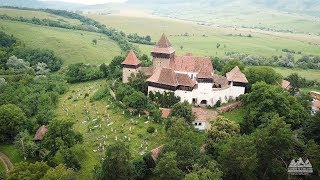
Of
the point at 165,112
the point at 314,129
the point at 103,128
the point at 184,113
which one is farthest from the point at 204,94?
the point at 314,129

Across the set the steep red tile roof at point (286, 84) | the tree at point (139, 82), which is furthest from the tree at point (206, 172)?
the steep red tile roof at point (286, 84)

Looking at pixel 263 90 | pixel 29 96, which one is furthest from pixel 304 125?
pixel 29 96

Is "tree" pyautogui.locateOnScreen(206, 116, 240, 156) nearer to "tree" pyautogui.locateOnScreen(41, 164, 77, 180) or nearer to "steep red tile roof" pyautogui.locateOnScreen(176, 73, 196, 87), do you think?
"steep red tile roof" pyautogui.locateOnScreen(176, 73, 196, 87)

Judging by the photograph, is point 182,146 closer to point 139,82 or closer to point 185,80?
point 185,80

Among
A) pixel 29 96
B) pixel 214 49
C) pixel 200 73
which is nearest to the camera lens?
pixel 200 73

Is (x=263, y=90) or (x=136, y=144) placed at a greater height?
(x=263, y=90)

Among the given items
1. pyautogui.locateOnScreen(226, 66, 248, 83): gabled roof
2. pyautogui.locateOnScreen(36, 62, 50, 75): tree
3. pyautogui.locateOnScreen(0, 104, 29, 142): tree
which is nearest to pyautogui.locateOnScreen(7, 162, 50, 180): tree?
pyautogui.locateOnScreen(0, 104, 29, 142): tree

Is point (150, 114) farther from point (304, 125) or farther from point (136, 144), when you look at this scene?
point (304, 125)

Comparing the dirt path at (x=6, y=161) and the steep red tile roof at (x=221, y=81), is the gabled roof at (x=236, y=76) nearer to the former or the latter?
the steep red tile roof at (x=221, y=81)

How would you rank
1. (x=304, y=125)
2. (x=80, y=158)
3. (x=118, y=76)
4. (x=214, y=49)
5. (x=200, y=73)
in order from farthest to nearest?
(x=214, y=49) → (x=118, y=76) → (x=200, y=73) → (x=304, y=125) → (x=80, y=158)
